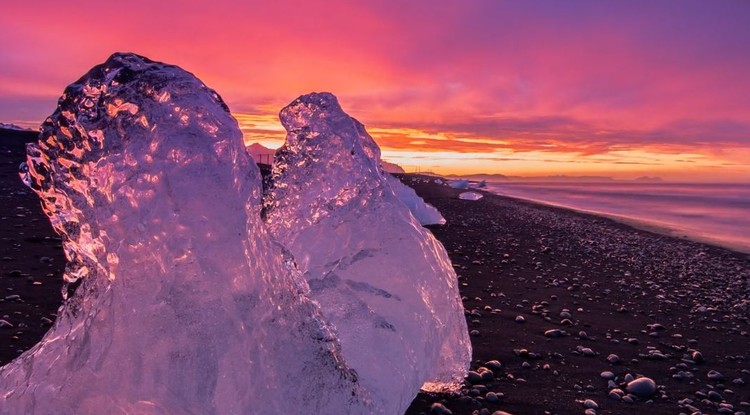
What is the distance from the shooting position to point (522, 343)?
5852mm

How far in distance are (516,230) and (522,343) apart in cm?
1279

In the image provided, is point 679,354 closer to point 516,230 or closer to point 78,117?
point 78,117

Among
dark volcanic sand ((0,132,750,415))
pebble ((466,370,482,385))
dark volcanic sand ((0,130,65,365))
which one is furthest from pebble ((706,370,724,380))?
dark volcanic sand ((0,130,65,365))

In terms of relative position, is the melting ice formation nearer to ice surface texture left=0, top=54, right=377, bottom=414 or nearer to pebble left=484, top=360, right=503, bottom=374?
ice surface texture left=0, top=54, right=377, bottom=414

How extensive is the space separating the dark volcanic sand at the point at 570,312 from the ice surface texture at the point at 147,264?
185 cm

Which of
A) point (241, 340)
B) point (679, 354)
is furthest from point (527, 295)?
point (241, 340)

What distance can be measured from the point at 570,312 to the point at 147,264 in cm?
642

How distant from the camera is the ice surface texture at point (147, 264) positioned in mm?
2494

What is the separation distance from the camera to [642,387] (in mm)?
4738

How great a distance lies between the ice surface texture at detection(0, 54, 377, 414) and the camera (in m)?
2.49

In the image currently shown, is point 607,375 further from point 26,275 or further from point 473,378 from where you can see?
point 26,275

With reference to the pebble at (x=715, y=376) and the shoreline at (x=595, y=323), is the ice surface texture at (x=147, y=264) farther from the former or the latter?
the pebble at (x=715, y=376)

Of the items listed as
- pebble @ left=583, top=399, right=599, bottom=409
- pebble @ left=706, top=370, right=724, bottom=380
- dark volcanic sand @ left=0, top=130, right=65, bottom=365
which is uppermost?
dark volcanic sand @ left=0, top=130, right=65, bottom=365

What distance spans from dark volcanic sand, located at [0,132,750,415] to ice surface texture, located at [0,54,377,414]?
72.7 inches
